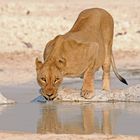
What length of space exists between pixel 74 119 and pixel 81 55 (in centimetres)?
157

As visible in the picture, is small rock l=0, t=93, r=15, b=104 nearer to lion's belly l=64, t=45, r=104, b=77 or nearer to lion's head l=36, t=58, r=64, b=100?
lion's belly l=64, t=45, r=104, b=77

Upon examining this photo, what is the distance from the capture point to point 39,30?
66.0 ft

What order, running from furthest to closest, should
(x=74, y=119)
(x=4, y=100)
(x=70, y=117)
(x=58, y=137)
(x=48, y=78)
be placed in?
1. (x=4, y=100)
2. (x=48, y=78)
3. (x=70, y=117)
4. (x=74, y=119)
5. (x=58, y=137)

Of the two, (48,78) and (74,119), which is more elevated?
(48,78)

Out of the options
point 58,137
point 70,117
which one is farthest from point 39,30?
point 58,137

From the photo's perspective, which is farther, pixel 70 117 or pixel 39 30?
pixel 39 30

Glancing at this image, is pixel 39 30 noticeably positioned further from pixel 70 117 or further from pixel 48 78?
pixel 70 117

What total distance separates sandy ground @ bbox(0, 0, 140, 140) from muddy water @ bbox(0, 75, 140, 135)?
3.59 meters

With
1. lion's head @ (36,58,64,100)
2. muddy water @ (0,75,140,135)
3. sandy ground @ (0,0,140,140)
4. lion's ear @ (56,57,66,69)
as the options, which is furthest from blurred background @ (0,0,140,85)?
lion's head @ (36,58,64,100)

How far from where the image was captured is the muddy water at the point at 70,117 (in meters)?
8.25

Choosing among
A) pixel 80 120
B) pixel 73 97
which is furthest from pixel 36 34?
pixel 80 120

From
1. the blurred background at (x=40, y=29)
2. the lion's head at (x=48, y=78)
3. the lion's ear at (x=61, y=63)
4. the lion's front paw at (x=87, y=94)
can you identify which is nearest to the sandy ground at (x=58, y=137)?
the lion's head at (x=48, y=78)

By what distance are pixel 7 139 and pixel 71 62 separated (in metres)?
2.78

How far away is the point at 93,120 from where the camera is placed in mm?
8859
